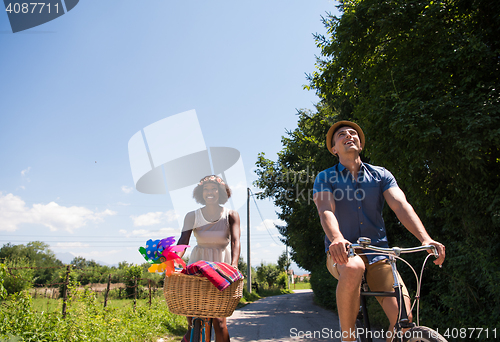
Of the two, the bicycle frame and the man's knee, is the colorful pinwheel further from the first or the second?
the bicycle frame

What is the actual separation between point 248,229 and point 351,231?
25058 millimetres

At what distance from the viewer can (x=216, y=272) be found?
95.5 inches

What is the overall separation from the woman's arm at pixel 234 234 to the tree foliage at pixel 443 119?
4047 mm

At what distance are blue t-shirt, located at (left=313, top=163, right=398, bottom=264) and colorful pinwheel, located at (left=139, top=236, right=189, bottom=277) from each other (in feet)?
3.95

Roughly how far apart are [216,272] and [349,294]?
0.98 m

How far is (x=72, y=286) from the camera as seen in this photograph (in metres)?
5.74

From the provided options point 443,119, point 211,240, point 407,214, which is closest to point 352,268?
point 407,214

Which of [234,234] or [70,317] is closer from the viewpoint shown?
[234,234]

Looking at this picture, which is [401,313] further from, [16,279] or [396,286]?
[16,279]

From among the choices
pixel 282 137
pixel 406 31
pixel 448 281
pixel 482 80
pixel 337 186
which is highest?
pixel 282 137

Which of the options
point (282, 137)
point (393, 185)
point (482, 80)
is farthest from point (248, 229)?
point (393, 185)

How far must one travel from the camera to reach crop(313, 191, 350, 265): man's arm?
190 cm

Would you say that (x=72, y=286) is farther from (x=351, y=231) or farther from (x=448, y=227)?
(x=448, y=227)

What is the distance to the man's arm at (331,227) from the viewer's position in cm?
190
